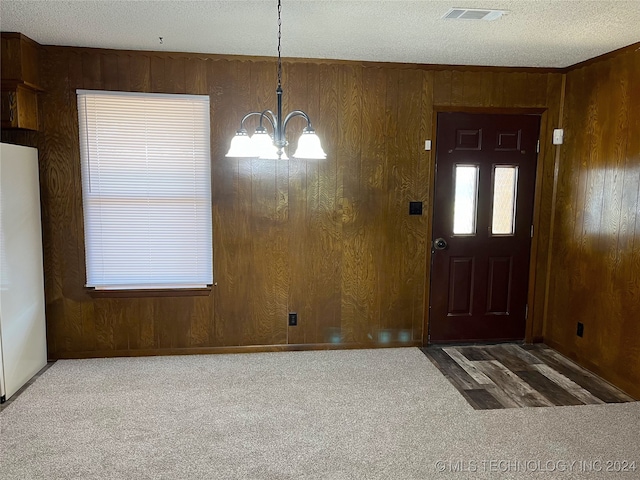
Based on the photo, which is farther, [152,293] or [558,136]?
[558,136]

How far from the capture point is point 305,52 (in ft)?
11.9

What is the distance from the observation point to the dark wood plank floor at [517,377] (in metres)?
3.23

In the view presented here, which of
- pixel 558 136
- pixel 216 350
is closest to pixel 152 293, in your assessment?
pixel 216 350

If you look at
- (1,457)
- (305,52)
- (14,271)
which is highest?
(305,52)

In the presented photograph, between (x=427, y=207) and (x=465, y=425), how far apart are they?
1.93 metres

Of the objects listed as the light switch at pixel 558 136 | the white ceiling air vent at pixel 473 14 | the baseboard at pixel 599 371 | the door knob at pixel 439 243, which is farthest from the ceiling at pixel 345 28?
the baseboard at pixel 599 371

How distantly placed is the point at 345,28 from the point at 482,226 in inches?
86.2

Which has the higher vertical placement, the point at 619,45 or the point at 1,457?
the point at 619,45

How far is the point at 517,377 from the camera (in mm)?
3613

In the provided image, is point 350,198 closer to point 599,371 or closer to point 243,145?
point 243,145

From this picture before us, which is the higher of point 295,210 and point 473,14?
point 473,14

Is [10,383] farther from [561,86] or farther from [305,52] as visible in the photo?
[561,86]

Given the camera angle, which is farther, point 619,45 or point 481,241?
point 481,241

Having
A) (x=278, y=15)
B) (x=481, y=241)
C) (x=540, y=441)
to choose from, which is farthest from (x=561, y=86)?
(x=540, y=441)
